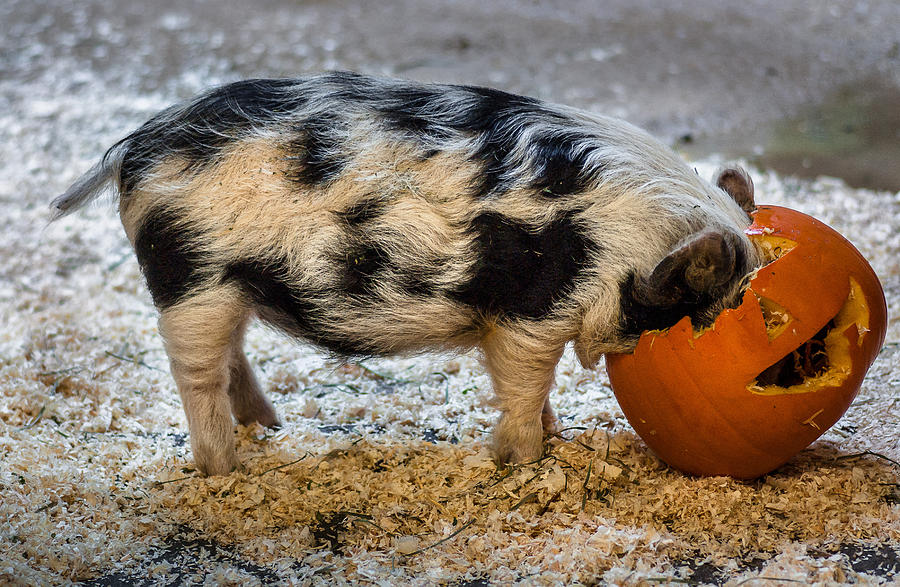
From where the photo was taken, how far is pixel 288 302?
283cm

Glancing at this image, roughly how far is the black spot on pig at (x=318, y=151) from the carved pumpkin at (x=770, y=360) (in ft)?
3.49

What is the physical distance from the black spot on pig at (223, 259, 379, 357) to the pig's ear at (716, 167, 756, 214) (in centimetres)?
130

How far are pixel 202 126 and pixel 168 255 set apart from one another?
1.37ft

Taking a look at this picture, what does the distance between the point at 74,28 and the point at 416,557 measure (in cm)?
825

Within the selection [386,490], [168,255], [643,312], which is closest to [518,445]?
[386,490]

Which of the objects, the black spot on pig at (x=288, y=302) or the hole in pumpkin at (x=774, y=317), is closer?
the hole in pumpkin at (x=774, y=317)

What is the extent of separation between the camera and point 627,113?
698cm

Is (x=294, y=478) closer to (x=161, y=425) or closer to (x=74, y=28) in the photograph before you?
(x=161, y=425)

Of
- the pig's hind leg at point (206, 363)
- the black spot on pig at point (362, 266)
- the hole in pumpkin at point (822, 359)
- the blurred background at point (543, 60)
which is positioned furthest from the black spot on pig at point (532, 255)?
A: the blurred background at point (543, 60)

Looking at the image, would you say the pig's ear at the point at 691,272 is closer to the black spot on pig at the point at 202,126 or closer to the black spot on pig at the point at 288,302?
the black spot on pig at the point at 288,302

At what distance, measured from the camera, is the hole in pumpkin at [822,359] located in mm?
2680

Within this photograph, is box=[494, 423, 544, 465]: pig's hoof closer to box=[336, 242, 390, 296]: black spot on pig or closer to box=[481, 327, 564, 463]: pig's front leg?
box=[481, 327, 564, 463]: pig's front leg

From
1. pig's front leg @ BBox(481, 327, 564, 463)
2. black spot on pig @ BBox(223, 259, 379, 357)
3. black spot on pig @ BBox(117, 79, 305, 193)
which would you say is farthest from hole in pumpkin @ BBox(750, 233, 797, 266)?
black spot on pig @ BBox(117, 79, 305, 193)

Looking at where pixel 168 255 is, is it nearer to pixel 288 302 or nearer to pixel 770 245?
pixel 288 302
